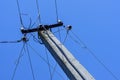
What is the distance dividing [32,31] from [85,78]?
4637mm

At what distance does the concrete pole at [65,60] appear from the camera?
756 centimetres

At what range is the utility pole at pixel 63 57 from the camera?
7586 millimetres

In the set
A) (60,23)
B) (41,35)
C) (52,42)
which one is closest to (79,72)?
(52,42)

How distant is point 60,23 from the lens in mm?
12000

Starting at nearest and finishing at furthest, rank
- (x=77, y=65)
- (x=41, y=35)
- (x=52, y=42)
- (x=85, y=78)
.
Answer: (x=85, y=78) → (x=77, y=65) → (x=52, y=42) → (x=41, y=35)

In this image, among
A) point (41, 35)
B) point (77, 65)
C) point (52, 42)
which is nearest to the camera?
point (77, 65)

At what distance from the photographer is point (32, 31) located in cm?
1151

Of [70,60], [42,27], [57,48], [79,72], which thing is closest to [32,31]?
[42,27]

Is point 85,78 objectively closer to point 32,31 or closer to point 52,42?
point 52,42

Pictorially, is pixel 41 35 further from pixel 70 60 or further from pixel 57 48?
pixel 70 60

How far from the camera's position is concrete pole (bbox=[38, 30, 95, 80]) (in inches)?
298

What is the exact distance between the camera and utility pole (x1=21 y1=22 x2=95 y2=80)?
759 cm

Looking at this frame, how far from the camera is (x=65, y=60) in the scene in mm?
8562

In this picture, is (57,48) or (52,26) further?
(52,26)
